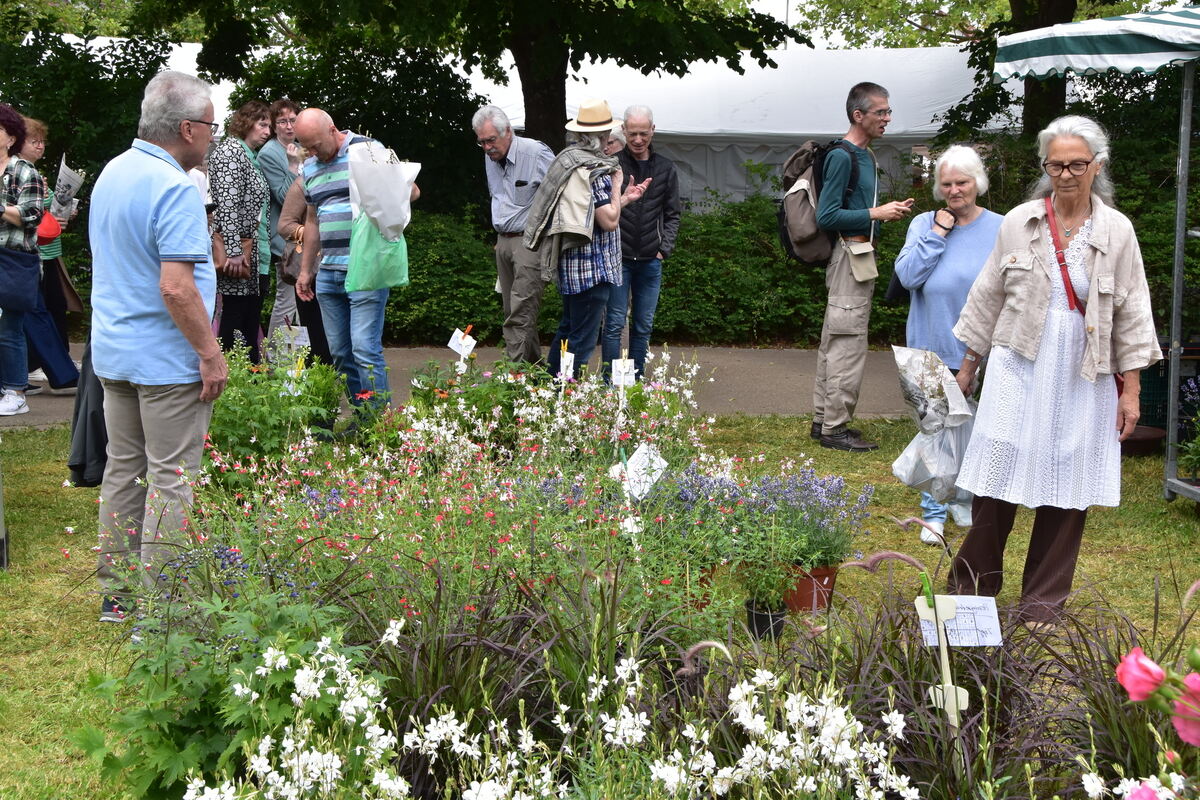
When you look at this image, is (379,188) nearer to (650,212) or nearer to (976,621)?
(650,212)

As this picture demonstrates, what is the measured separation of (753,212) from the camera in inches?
554

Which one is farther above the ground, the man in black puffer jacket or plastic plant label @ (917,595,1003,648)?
the man in black puffer jacket

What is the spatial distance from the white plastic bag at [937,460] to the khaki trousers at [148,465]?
2.81m

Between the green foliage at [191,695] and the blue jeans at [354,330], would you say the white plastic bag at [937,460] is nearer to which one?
the green foliage at [191,695]

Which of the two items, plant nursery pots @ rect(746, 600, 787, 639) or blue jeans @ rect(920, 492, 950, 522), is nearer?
plant nursery pots @ rect(746, 600, 787, 639)

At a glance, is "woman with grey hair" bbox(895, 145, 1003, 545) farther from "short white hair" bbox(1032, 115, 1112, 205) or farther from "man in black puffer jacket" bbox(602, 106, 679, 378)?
"man in black puffer jacket" bbox(602, 106, 679, 378)

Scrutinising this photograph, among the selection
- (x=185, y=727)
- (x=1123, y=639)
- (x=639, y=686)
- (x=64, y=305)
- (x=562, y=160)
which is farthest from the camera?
(x=64, y=305)

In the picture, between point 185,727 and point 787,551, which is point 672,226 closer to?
point 787,551

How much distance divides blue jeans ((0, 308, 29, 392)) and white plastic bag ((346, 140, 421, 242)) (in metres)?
2.91

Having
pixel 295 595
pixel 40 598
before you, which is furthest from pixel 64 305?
pixel 295 595

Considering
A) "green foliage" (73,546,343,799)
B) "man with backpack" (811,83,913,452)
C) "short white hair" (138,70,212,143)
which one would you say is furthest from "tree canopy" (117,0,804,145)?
"green foliage" (73,546,343,799)

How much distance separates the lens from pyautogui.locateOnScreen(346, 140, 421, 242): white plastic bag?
7216mm

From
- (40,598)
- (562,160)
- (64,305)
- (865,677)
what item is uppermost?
(562,160)

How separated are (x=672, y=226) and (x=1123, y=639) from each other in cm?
566
